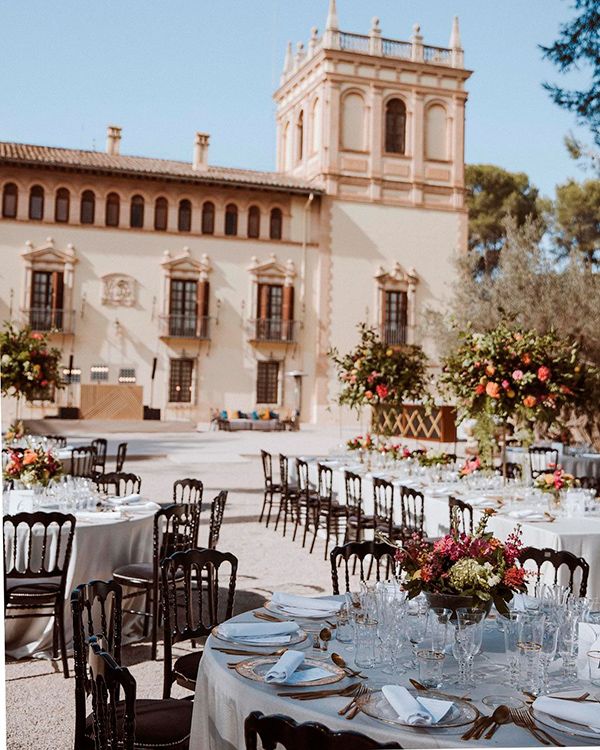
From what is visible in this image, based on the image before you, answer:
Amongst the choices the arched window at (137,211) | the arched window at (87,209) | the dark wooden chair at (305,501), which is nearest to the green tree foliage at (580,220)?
the dark wooden chair at (305,501)

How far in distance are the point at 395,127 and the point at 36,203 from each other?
11074mm

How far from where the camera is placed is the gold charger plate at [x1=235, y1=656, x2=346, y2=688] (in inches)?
83.4

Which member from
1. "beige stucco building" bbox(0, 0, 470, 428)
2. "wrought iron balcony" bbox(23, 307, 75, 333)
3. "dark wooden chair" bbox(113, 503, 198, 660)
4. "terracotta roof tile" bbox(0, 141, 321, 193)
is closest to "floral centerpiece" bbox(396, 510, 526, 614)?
"dark wooden chair" bbox(113, 503, 198, 660)

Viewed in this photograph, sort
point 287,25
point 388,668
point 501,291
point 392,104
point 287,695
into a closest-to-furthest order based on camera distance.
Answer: point 287,695, point 388,668, point 287,25, point 501,291, point 392,104

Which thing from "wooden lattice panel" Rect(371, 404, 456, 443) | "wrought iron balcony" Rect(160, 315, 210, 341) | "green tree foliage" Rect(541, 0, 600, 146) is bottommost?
"wooden lattice panel" Rect(371, 404, 456, 443)

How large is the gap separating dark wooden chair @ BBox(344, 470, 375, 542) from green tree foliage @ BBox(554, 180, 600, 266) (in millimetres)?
11504

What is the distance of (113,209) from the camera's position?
80.5 ft

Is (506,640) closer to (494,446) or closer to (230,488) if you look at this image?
(494,446)

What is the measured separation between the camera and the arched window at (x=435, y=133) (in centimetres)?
2642

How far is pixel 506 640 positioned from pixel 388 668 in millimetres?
346

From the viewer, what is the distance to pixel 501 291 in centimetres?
1559

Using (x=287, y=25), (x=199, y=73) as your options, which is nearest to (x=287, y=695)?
(x=199, y=73)

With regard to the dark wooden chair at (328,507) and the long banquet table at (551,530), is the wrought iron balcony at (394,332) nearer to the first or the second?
the dark wooden chair at (328,507)

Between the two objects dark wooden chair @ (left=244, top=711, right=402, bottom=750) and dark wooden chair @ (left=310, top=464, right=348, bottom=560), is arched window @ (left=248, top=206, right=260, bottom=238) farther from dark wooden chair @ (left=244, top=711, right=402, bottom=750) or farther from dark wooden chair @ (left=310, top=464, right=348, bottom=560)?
dark wooden chair @ (left=244, top=711, right=402, bottom=750)
